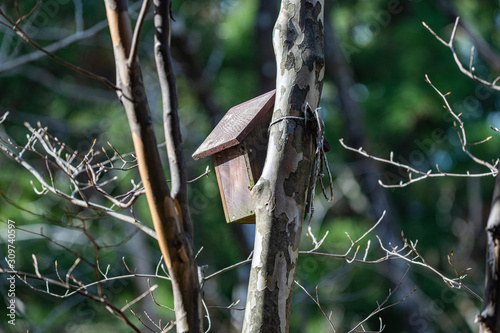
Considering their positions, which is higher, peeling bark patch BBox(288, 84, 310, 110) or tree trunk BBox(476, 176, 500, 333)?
peeling bark patch BBox(288, 84, 310, 110)

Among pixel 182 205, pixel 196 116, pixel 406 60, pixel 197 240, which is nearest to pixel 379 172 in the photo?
pixel 406 60

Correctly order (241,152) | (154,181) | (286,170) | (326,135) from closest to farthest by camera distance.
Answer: (154,181), (286,170), (241,152), (326,135)

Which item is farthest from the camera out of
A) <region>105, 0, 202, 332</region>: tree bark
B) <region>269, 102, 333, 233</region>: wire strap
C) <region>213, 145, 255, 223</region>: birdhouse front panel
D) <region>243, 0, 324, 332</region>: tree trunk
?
<region>213, 145, 255, 223</region>: birdhouse front panel

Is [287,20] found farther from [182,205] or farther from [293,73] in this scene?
[182,205]

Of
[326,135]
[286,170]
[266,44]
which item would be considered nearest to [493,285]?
[286,170]

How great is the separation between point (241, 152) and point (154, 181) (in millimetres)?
759

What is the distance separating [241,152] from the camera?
8.39 feet

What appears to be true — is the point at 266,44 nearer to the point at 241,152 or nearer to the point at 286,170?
the point at 241,152

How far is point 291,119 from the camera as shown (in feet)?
7.53

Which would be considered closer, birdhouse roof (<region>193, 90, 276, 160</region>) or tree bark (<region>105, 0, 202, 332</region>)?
tree bark (<region>105, 0, 202, 332</region>)

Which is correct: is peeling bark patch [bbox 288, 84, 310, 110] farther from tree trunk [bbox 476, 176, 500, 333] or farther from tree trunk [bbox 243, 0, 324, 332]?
tree trunk [bbox 476, 176, 500, 333]

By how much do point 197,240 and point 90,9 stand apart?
3.96 m

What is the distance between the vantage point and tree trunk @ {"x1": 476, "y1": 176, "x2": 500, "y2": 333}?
168 centimetres

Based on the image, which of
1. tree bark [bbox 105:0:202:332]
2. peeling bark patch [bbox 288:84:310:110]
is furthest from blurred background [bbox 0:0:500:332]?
tree bark [bbox 105:0:202:332]
